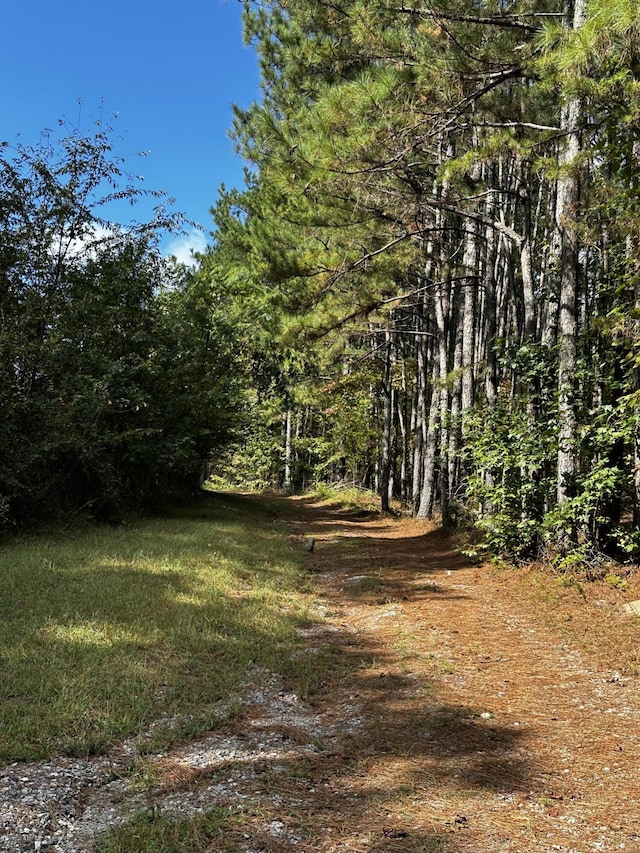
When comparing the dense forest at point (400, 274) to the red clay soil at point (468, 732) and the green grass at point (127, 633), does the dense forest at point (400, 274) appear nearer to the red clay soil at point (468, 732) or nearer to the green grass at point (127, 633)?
the red clay soil at point (468, 732)

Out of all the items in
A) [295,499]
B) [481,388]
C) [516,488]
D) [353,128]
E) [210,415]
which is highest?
[353,128]

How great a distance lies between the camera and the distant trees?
9578 millimetres

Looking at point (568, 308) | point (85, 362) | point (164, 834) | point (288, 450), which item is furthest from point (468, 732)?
point (288, 450)

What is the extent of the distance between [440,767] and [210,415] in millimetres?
11985

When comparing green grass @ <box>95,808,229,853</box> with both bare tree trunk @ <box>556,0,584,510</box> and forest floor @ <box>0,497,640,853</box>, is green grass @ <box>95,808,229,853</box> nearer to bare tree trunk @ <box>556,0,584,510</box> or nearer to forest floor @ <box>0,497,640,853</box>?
forest floor @ <box>0,497,640,853</box>

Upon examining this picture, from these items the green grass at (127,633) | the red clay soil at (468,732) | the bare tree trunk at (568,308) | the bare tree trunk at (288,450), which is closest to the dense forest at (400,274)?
the bare tree trunk at (568,308)

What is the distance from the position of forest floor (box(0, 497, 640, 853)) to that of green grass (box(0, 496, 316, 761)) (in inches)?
11.2

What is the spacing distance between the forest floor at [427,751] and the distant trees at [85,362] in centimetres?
631

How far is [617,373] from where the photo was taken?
22.7 feet

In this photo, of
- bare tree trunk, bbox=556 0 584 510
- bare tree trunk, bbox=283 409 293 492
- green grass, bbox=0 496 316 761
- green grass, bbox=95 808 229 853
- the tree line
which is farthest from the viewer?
bare tree trunk, bbox=283 409 293 492

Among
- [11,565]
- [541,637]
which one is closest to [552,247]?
[541,637]

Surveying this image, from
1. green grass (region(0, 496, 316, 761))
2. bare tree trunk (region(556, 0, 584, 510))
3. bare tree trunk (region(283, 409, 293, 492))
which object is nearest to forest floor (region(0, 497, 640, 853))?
green grass (region(0, 496, 316, 761))

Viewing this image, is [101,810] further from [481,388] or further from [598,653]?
[481,388]

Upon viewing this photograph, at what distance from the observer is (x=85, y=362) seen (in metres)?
11.0
